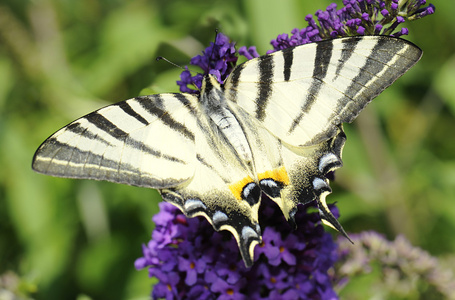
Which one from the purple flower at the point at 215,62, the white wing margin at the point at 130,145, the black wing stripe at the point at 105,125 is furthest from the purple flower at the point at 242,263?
the purple flower at the point at 215,62

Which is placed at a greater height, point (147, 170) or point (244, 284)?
point (147, 170)

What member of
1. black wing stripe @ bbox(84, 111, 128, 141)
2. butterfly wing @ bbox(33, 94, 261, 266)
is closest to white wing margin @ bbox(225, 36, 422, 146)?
butterfly wing @ bbox(33, 94, 261, 266)

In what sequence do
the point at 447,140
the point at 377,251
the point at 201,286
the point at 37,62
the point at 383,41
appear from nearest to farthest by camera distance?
the point at 383,41
the point at 201,286
the point at 377,251
the point at 37,62
the point at 447,140

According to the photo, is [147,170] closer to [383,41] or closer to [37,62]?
[383,41]

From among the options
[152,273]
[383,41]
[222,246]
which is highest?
[383,41]

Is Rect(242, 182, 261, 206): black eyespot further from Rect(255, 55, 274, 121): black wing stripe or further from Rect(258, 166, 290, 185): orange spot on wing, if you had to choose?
Rect(255, 55, 274, 121): black wing stripe

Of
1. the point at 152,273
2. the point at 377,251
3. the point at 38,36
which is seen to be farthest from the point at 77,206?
the point at 377,251

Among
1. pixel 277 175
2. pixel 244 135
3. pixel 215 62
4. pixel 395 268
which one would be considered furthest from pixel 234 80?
pixel 395 268
